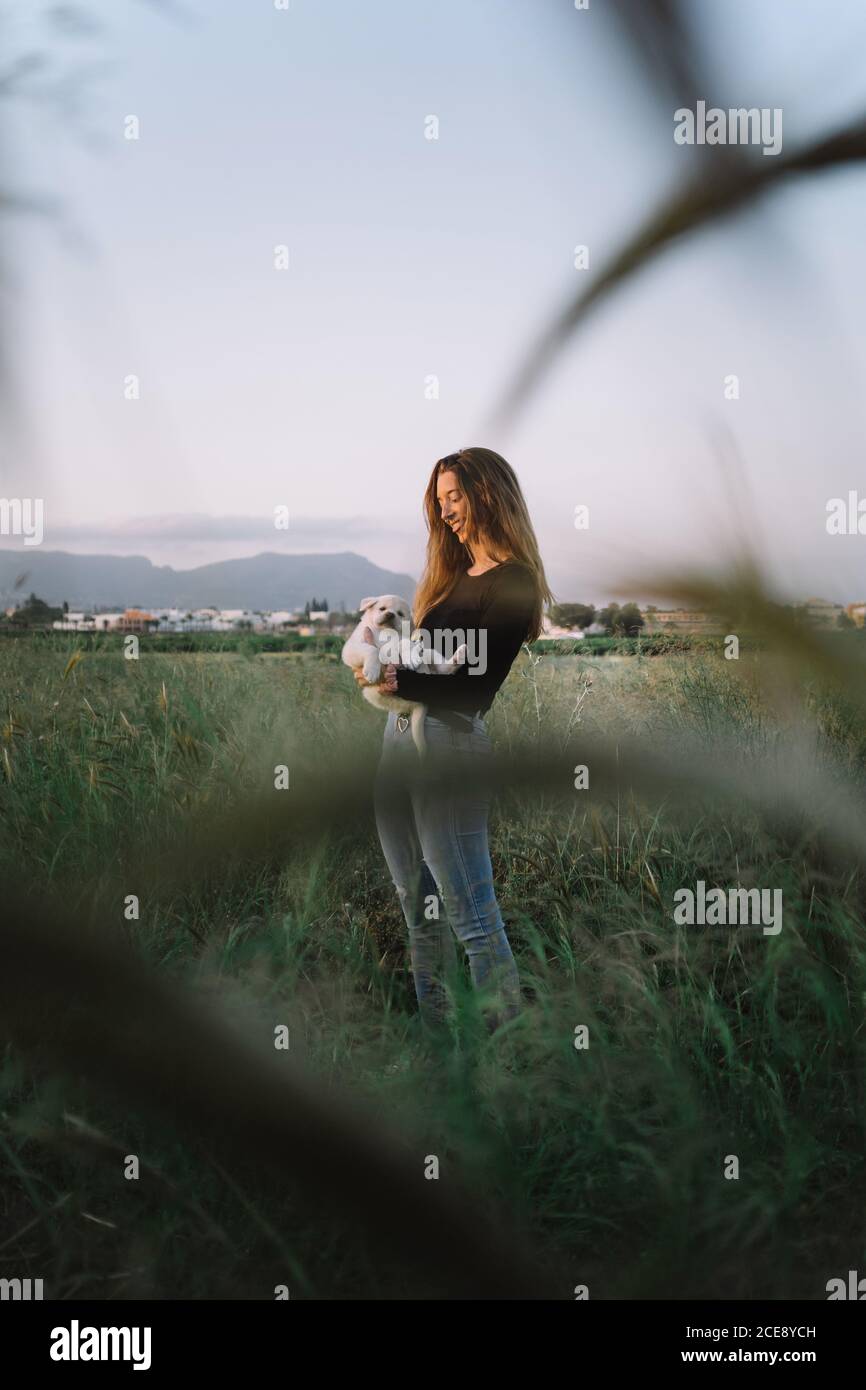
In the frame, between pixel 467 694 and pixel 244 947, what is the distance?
0.60 meters

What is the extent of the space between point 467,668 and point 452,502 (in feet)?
0.84

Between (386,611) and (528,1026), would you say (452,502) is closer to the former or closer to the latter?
(386,611)

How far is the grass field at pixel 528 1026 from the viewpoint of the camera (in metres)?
0.95

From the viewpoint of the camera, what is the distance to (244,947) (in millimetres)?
1797

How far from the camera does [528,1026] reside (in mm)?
1505

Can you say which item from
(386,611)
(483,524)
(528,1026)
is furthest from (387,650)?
(528,1026)

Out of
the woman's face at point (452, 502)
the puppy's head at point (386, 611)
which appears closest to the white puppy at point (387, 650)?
the puppy's head at point (386, 611)

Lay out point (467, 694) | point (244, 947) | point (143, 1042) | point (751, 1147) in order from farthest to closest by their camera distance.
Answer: point (244, 947)
point (467, 694)
point (751, 1147)
point (143, 1042)

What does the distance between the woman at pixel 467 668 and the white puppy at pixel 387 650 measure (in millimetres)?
19

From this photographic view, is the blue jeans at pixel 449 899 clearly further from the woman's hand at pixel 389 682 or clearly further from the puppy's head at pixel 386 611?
the puppy's head at pixel 386 611

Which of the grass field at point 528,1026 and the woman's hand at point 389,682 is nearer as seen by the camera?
the grass field at point 528,1026

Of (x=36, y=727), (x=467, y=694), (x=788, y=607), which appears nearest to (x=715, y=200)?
(x=788, y=607)

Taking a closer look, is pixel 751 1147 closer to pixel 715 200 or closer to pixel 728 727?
pixel 728 727

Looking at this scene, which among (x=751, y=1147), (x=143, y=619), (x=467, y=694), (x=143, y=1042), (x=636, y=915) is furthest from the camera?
(x=143, y=619)
